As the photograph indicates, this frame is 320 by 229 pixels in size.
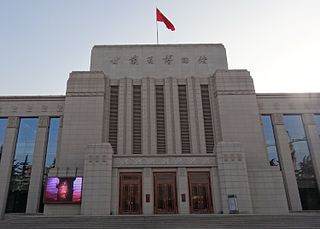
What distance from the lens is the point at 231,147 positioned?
20297 millimetres

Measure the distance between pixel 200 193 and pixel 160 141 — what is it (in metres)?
5.90

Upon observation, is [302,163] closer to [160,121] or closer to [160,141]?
[160,141]

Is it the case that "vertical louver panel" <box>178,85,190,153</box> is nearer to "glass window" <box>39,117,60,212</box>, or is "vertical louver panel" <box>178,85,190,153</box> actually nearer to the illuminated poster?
the illuminated poster

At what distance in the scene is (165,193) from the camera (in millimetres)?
19734

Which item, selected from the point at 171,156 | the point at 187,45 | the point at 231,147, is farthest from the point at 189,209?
the point at 187,45

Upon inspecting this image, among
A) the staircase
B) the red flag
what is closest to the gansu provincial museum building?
the red flag

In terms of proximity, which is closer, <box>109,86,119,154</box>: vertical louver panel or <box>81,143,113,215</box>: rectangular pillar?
<box>81,143,113,215</box>: rectangular pillar

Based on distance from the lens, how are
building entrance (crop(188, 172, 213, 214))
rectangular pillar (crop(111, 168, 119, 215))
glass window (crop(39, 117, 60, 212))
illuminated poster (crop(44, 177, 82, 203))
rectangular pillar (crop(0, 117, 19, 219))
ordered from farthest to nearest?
glass window (crop(39, 117, 60, 212)) → rectangular pillar (crop(0, 117, 19, 219)) → illuminated poster (crop(44, 177, 82, 203)) → building entrance (crop(188, 172, 213, 214)) → rectangular pillar (crop(111, 168, 119, 215))

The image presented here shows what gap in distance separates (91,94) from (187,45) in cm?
1118

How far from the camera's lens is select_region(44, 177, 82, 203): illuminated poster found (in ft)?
64.7

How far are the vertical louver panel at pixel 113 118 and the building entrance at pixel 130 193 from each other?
152 inches

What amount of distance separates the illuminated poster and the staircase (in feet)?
12.8

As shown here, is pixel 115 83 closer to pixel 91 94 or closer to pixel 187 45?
pixel 91 94

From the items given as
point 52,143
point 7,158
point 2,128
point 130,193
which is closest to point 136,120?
point 130,193
